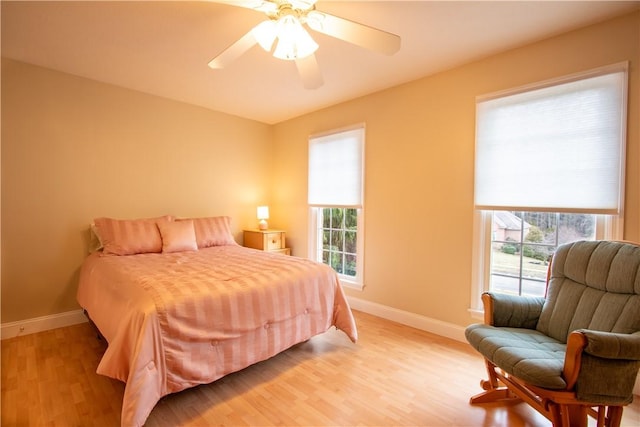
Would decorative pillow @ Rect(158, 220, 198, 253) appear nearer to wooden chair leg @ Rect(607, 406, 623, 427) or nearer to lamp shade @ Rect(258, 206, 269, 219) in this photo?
lamp shade @ Rect(258, 206, 269, 219)

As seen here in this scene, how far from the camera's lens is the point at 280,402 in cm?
179

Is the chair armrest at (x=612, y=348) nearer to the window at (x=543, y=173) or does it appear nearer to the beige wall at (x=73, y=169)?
the window at (x=543, y=173)

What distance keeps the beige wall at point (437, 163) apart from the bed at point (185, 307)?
891mm

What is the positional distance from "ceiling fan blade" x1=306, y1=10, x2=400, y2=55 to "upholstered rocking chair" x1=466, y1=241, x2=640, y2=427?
65.6 inches

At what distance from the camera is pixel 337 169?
12.0 ft

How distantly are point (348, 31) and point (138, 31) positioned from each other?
5.23 ft

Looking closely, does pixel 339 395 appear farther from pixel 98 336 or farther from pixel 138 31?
pixel 138 31

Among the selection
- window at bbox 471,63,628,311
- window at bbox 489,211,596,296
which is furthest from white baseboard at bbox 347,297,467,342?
window at bbox 489,211,596,296

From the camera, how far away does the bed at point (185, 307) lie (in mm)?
1532

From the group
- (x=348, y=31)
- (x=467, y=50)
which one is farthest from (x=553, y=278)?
(x=348, y=31)

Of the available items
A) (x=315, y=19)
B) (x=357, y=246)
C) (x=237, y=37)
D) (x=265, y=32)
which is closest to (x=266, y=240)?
(x=357, y=246)

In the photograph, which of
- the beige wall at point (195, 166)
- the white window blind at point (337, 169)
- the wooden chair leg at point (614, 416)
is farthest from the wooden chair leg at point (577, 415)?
the white window blind at point (337, 169)

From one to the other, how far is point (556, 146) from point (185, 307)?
2.71 meters

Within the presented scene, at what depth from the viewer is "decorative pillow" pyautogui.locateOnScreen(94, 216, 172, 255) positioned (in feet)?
9.02
